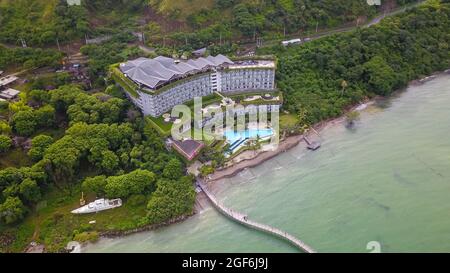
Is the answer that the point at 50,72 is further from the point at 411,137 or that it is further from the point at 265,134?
the point at 411,137

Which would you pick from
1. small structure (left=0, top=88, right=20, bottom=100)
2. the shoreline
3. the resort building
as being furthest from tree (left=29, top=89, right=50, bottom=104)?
the shoreline

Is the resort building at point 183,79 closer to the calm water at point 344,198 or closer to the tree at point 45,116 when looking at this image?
the tree at point 45,116

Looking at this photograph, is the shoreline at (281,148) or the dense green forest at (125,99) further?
the shoreline at (281,148)

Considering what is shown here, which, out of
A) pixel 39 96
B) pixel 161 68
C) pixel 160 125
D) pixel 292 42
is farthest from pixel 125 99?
pixel 292 42

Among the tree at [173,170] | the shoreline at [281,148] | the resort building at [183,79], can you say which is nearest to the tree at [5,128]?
the resort building at [183,79]

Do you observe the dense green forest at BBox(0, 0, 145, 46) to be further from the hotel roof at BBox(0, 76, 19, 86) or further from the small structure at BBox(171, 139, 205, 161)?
the small structure at BBox(171, 139, 205, 161)
